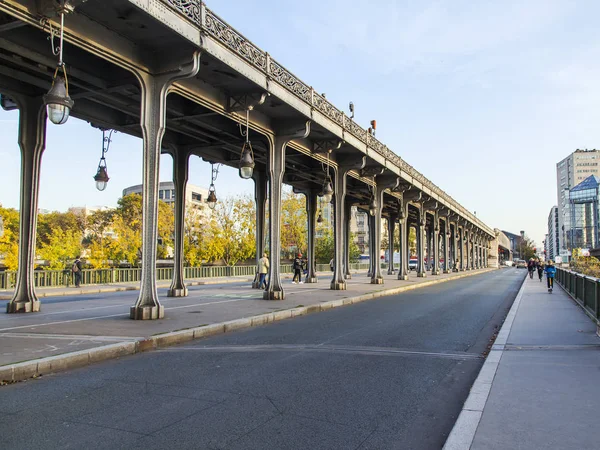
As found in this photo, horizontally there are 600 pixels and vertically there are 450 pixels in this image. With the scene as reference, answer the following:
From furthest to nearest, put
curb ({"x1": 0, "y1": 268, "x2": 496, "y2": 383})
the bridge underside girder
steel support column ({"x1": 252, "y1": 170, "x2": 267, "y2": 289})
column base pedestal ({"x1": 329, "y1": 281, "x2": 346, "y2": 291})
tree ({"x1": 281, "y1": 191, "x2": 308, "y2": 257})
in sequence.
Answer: tree ({"x1": 281, "y1": 191, "x2": 308, "y2": 257})
steel support column ({"x1": 252, "y1": 170, "x2": 267, "y2": 289})
column base pedestal ({"x1": 329, "y1": 281, "x2": 346, "y2": 291})
the bridge underside girder
curb ({"x1": 0, "y1": 268, "x2": 496, "y2": 383})

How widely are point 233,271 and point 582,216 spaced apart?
562 feet

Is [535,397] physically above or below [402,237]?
below

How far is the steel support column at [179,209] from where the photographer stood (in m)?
19.0

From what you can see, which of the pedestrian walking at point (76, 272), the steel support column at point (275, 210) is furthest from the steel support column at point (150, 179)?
the pedestrian walking at point (76, 272)

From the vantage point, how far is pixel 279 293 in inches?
724

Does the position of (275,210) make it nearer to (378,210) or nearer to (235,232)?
(378,210)

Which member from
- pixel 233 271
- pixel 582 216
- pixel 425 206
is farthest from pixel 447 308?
pixel 582 216

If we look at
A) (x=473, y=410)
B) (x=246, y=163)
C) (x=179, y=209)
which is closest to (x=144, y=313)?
(x=246, y=163)

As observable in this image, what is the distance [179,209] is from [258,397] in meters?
14.2

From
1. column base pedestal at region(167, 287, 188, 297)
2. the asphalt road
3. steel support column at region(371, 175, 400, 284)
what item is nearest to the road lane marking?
the asphalt road

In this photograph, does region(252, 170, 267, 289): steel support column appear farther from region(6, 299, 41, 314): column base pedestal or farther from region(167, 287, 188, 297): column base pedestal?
region(6, 299, 41, 314): column base pedestal

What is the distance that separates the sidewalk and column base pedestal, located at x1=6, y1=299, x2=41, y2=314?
1192 centimetres

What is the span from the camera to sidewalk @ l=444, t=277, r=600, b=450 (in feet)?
13.9

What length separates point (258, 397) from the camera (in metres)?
5.83
